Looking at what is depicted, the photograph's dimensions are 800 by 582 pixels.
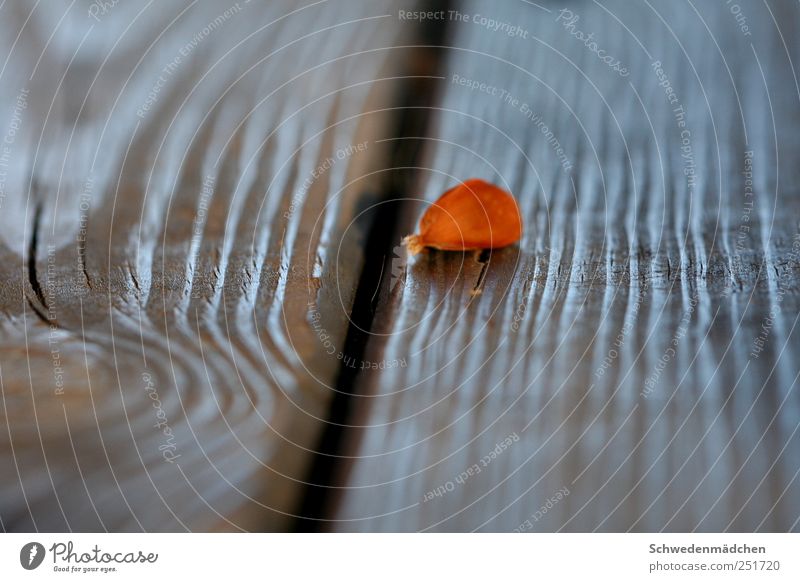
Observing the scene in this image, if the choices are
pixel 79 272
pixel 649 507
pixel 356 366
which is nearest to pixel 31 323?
pixel 79 272

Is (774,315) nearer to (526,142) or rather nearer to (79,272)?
(526,142)

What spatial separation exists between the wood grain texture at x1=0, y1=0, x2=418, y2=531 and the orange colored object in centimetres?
3

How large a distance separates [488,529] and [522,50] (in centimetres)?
27

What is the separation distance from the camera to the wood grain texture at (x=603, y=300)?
10.1 inches

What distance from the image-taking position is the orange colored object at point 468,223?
1.08ft

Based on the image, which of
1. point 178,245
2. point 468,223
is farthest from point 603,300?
point 178,245

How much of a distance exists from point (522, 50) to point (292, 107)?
0.42 feet

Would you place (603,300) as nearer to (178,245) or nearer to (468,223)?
(468,223)

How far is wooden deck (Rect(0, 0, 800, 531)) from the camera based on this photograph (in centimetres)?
25

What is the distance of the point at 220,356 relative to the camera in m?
0.29

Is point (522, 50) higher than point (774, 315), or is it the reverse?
point (522, 50)

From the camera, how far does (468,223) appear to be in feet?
1.10

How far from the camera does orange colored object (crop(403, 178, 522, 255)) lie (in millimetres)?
330

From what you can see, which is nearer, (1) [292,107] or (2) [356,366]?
(2) [356,366]
